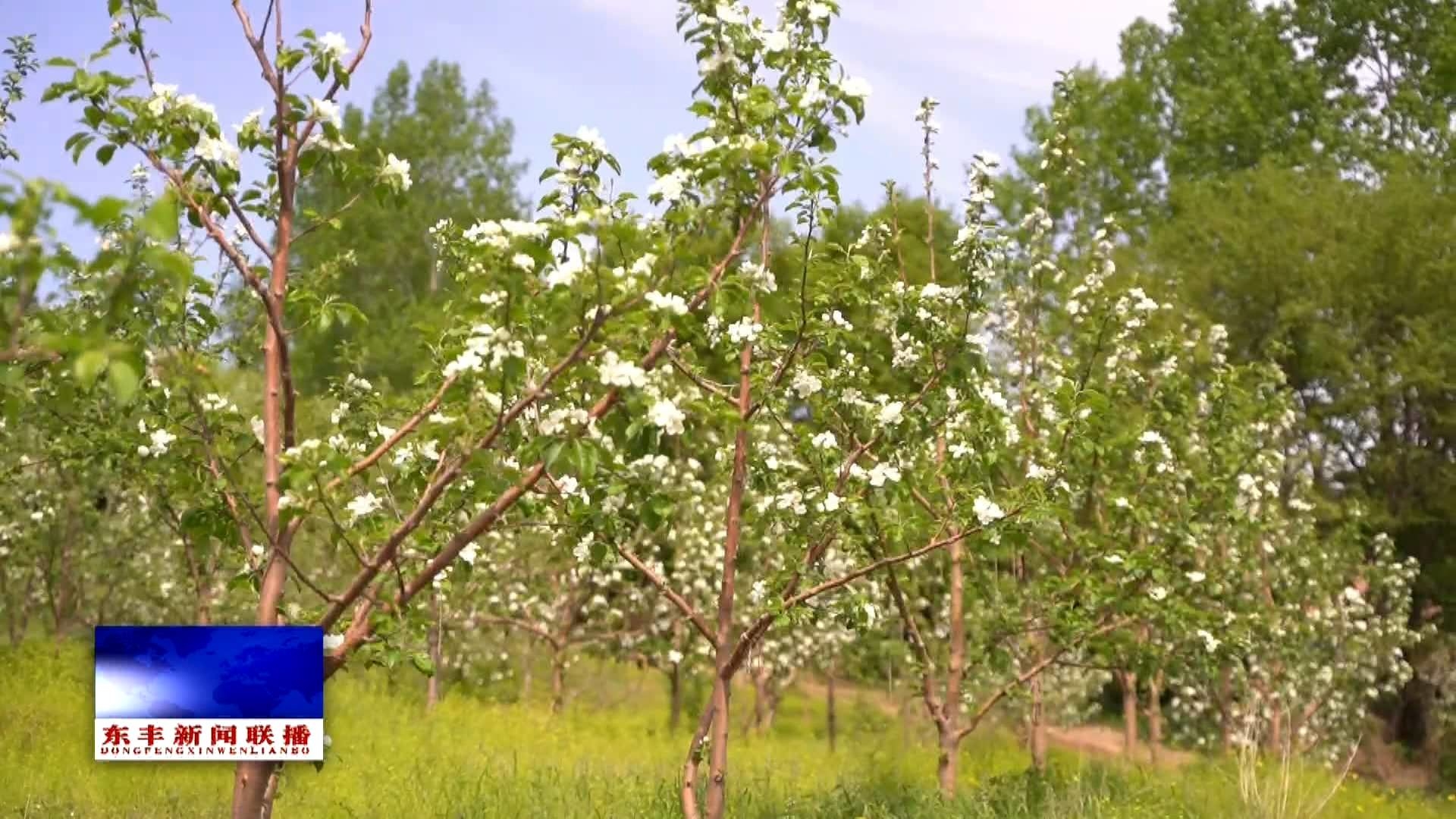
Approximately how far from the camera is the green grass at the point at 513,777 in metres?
7.34

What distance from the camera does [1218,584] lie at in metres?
9.20

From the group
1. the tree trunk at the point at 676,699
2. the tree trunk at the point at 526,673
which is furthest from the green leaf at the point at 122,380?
the tree trunk at the point at 526,673

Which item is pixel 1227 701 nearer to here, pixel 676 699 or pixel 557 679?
pixel 676 699

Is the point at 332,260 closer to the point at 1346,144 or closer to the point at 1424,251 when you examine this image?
the point at 1424,251

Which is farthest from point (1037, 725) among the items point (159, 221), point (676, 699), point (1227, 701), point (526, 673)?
point (526, 673)

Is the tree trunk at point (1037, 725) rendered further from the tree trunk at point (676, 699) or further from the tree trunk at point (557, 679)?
the tree trunk at point (557, 679)

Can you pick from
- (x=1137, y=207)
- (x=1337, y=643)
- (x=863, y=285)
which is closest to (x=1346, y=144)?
(x=1137, y=207)

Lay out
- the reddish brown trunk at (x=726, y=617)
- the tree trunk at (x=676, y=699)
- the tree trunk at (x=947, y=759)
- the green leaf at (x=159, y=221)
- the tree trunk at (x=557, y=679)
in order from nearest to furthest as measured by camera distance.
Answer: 1. the green leaf at (x=159, y=221)
2. the reddish brown trunk at (x=726, y=617)
3. the tree trunk at (x=947, y=759)
4. the tree trunk at (x=557, y=679)
5. the tree trunk at (x=676, y=699)

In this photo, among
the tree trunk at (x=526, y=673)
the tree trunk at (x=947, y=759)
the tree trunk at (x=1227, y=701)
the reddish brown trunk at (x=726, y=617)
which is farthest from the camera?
the tree trunk at (x=526, y=673)

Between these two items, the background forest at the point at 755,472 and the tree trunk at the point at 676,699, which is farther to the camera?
the tree trunk at the point at 676,699

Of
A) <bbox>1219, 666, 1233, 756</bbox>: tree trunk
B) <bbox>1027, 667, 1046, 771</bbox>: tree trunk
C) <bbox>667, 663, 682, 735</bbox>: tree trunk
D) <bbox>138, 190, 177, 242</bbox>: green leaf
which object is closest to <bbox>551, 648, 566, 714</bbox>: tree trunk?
<bbox>667, 663, 682, 735</bbox>: tree trunk

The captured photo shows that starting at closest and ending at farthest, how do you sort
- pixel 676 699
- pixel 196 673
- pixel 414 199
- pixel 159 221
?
1. pixel 159 221
2. pixel 196 673
3. pixel 676 699
4. pixel 414 199

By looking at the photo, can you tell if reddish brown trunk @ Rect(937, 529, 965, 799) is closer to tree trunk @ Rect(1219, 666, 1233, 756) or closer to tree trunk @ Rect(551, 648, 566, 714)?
tree trunk @ Rect(1219, 666, 1233, 756)

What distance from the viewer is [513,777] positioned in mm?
8547
